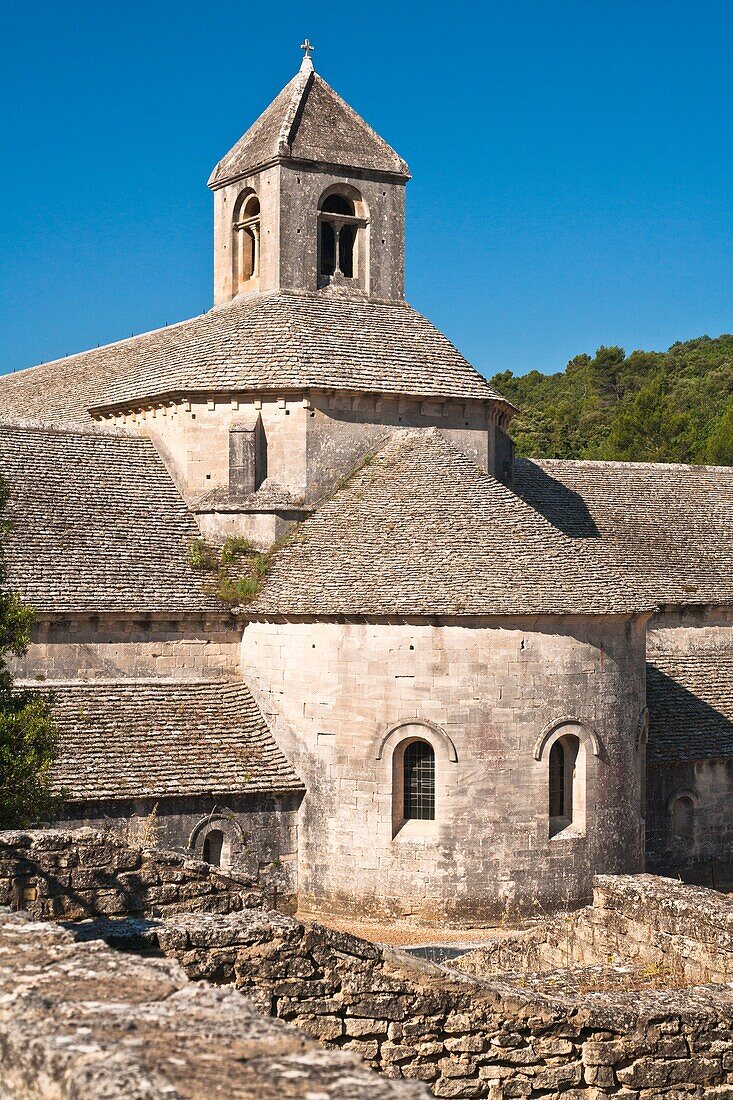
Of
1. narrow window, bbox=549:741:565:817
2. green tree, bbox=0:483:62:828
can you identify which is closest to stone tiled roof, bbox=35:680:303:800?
green tree, bbox=0:483:62:828

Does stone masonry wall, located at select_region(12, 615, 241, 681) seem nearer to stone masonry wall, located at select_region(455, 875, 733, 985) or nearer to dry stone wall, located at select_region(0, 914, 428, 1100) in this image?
stone masonry wall, located at select_region(455, 875, 733, 985)

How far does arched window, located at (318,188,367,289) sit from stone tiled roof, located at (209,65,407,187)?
0.86 metres

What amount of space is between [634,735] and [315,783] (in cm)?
569

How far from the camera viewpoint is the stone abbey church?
21.1m

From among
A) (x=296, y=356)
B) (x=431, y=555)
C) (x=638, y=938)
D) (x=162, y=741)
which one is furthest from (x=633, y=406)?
(x=638, y=938)

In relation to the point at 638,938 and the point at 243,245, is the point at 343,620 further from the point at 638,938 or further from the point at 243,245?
the point at 243,245

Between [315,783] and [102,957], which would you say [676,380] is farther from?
[102,957]

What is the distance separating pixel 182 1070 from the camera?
15.6ft

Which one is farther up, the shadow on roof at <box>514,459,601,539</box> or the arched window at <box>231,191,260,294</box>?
the arched window at <box>231,191,260,294</box>

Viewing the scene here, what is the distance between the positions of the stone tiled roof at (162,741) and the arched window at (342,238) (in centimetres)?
1071

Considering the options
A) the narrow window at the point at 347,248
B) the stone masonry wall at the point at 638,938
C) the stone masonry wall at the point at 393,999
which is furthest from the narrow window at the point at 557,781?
the narrow window at the point at 347,248

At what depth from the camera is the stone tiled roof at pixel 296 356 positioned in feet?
83.9

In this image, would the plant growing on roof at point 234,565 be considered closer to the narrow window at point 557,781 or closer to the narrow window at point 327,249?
the narrow window at point 557,781

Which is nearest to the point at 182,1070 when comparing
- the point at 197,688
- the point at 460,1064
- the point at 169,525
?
the point at 460,1064
